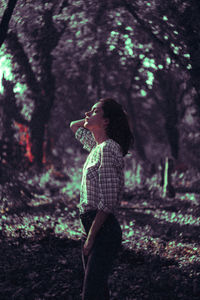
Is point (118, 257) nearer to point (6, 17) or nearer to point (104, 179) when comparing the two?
point (104, 179)

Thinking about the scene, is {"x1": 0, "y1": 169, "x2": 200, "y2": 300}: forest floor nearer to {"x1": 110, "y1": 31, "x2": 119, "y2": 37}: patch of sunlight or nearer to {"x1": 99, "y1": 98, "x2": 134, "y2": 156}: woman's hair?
{"x1": 99, "y1": 98, "x2": 134, "y2": 156}: woman's hair

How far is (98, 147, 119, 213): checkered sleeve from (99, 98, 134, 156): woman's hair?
1.10 ft

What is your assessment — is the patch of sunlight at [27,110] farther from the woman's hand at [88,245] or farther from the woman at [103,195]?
the woman's hand at [88,245]

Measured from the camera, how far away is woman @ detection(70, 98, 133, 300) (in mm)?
2883

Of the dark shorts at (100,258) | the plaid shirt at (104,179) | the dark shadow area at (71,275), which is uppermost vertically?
the plaid shirt at (104,179)

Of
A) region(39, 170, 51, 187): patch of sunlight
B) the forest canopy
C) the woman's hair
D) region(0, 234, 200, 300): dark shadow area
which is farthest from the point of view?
region(39, 170, 51, 187): patch of sunlight

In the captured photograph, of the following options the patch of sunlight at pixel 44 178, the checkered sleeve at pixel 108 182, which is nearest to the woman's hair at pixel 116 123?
the checkered sleeve at pixel 108 182

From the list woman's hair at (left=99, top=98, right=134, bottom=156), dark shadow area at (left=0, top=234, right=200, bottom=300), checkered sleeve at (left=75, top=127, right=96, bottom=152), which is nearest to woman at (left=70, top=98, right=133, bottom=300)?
woman's hair at (left=99, top=98, right=134, bottom=156)

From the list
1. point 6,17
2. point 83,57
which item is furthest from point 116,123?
point 83,57

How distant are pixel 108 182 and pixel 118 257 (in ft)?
10.7

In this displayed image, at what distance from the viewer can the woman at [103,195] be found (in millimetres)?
2883

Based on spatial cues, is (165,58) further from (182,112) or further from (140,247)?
(182,112)

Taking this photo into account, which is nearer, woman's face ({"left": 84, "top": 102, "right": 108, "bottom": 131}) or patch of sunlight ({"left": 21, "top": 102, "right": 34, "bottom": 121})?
woman's face ({"left": 84, "top": 102, "right": 108, "bottom": 131})

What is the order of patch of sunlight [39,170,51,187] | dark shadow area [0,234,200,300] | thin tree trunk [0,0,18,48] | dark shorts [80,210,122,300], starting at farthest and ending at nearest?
patch of sunlight [39,170,51,187], thin tree trunk [0,0,18,48], dark shadow area [0,234,200,300], dark shorts [80,210,122,300]
